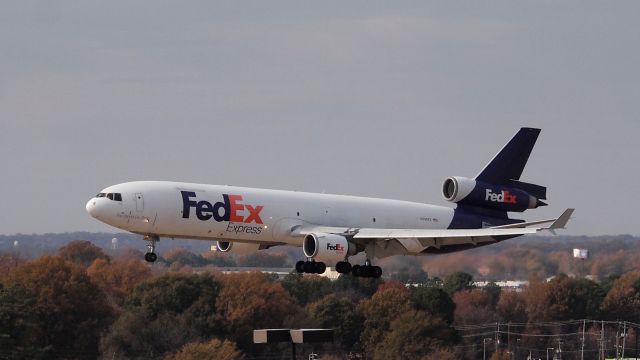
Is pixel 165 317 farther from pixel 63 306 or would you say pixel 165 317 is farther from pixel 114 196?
pixel 114 196

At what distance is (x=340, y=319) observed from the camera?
129 metres

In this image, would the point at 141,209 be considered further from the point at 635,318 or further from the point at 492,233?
the point at 635,318

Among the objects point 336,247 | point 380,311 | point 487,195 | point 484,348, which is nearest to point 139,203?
point 336,247

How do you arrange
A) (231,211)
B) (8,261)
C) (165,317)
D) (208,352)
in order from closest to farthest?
(231,211) → (208,352) → (165,317) → (8,261)

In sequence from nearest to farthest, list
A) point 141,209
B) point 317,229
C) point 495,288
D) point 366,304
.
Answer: point 141,209
point 317,229
point 366,304
point 495,288

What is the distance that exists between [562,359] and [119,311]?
139 ft

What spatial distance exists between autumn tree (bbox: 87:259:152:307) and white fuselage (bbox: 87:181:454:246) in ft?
165

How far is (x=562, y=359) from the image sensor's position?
467ft

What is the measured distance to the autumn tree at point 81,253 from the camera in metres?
158

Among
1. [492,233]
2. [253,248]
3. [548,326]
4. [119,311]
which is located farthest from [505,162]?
[548,326]

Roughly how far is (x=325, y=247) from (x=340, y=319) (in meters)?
50.1

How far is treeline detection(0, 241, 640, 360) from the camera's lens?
11594 centimetres

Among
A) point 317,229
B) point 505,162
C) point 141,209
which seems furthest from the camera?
point 505,162

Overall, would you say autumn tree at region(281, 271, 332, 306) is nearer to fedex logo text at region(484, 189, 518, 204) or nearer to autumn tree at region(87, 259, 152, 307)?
autumn tree at region(87, 259, 152, 307)
